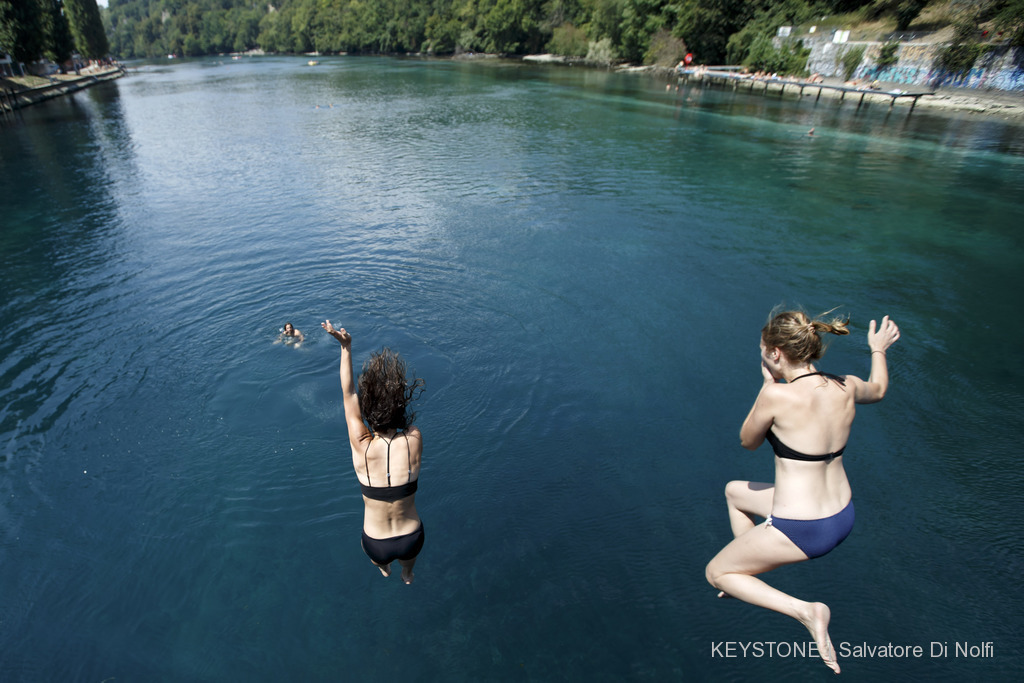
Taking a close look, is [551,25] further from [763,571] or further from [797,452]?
[763,571]

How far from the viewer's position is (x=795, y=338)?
345 cm

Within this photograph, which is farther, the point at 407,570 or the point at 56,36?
the point at 56,36

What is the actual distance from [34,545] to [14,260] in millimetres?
12137

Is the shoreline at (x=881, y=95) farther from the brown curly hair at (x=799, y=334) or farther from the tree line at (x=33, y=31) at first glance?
the brown curly hair at (x=799, y=334)

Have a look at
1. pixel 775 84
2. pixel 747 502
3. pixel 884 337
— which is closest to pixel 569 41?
pixel 775 84

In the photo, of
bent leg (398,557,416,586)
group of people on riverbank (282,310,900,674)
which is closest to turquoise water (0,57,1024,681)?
bent leg (398,557,416,586)

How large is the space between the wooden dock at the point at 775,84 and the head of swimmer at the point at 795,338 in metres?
47.5

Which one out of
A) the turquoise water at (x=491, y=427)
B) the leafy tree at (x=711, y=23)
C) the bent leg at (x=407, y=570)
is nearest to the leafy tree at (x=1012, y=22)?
the turquoise water at (x=491, y=427)

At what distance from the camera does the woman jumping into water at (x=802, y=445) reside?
11.2ft

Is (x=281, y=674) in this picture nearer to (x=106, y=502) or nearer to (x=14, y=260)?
(x=106, y=502)

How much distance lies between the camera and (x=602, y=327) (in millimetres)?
10805

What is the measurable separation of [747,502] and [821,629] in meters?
1.06

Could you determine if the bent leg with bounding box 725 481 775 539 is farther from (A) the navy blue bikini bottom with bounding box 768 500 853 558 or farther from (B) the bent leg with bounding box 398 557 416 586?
(B) the bent leg with bounding box 398 557 416 586


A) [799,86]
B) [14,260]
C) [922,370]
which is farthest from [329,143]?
[799,86]
